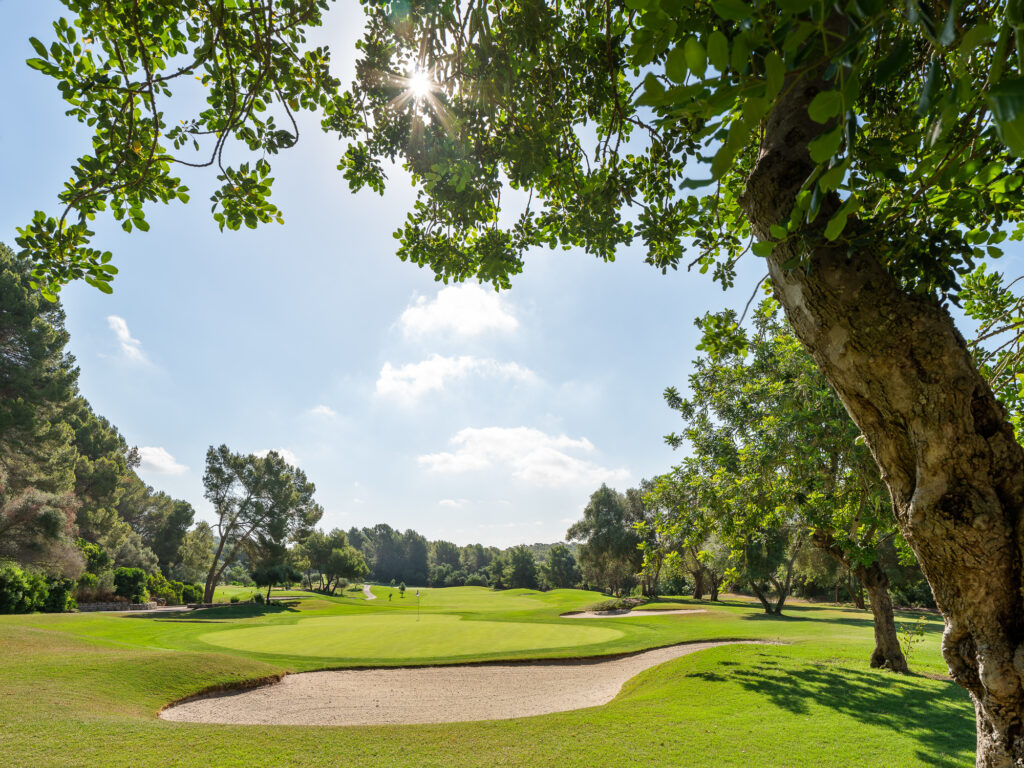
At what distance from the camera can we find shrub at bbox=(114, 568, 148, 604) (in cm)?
3228

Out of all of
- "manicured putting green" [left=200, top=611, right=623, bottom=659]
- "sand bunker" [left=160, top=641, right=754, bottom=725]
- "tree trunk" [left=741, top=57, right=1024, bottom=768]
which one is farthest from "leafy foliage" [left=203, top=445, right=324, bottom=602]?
"tree trunk" [left=741, top=57, right=1024, bottom=768]

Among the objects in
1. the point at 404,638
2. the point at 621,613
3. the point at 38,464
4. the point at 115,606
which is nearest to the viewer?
the point at 404,638

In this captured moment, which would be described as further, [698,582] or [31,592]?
[698,582]

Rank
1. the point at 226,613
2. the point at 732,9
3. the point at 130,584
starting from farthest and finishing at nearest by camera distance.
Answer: the point at 130,584 < the point at 226,613 < the point at 732,9

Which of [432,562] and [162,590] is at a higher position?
[162,590]

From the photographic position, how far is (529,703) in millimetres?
10211

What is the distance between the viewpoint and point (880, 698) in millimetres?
8250

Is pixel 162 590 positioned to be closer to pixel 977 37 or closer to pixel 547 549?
pixel 977 37

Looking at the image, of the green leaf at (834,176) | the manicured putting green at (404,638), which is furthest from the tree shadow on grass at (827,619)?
the green leaf at (834,176)

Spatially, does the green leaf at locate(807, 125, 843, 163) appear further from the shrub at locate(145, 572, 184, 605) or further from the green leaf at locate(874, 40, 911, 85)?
the shrub at locate(145, 572, 184, 605)

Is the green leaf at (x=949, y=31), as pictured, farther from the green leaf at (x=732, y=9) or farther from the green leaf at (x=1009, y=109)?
the green leaf at (x=732, y=9)

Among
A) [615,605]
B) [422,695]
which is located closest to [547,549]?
[615,605]

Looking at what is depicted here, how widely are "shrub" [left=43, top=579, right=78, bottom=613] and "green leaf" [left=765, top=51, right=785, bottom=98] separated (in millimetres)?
37345

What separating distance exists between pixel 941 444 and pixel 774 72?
71.4 inches
